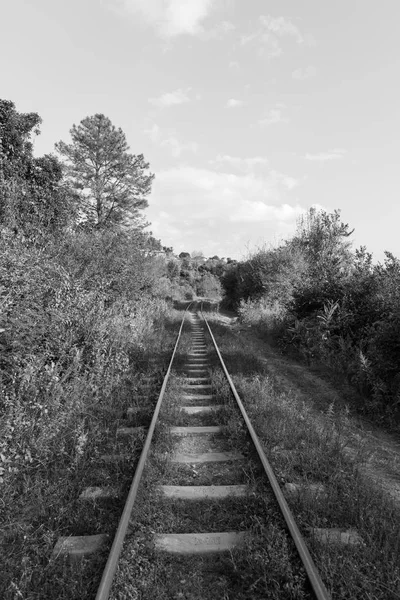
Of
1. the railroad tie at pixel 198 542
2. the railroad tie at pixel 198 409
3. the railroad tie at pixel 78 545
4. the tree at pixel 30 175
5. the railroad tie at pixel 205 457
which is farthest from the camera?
the tree at pixel 30 175

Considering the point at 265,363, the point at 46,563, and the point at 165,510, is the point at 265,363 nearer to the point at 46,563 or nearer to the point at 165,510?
the point at 165,510

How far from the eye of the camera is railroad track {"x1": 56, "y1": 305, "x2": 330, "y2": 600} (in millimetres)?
2957

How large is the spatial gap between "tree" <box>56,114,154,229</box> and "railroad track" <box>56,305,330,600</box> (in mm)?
24697

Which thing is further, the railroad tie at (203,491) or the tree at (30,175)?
the tree at (30,175)

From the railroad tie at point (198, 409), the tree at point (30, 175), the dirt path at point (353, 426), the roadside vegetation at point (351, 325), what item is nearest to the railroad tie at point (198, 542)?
the dirt path at point (353, 426)

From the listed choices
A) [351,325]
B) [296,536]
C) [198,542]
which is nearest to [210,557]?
[198,542]

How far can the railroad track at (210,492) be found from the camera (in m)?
2.96

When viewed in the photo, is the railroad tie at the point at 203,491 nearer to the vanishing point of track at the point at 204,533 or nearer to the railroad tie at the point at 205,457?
the vanishing point of track at the point at 204,533

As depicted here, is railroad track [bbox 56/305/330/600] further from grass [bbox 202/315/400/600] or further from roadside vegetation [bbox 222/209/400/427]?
roadside vegetation [bbox 222/209/400/427]

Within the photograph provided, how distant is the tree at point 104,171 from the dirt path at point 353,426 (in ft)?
70.9

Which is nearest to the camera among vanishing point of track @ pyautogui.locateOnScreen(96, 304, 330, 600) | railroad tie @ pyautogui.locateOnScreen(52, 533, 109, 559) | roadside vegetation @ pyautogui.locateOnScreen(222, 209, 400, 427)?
vanishing point of track @ pyautogui.locateOnScreen(96, 304, 330, 600)

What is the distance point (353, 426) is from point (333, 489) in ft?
8.70

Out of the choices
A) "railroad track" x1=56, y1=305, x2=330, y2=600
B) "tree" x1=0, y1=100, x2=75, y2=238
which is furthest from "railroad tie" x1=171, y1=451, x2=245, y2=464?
"tree" x1=0, y1=100, x2=75, y2=238

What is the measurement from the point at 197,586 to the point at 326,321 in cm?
917
